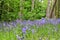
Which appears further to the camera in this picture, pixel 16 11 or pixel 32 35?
pixel 16 11

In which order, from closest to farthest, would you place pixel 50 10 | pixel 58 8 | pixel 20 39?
pixel 20 39 → pixel 50 10 → pixel 58 8

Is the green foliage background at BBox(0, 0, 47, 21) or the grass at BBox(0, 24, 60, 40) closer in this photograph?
the grass at BBox(0, 24, 60, 40)

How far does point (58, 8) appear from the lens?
15.0 meters

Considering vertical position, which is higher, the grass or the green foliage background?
the grass

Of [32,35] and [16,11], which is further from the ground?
[32,35]

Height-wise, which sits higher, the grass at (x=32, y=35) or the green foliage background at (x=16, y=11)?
the grass at (x=32, y=35)

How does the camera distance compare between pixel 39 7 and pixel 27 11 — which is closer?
pixel 27 11

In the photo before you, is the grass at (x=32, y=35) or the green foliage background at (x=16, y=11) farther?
the green foliage background at (x=16, y=11)

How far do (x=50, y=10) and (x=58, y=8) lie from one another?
1605 millimetres

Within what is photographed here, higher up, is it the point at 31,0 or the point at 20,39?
the point at 20,39

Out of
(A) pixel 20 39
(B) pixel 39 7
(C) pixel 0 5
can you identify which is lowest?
(B) pixel 39 7

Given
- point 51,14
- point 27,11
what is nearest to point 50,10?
point 51,14

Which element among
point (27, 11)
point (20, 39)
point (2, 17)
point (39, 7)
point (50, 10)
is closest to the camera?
point (20, 39)

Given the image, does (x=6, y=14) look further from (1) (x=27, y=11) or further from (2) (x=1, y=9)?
(1) (x=27, y=11)
